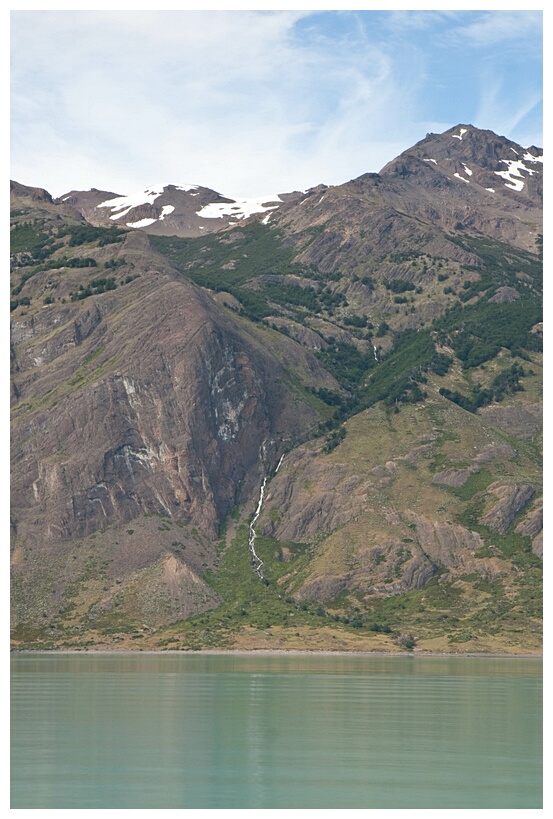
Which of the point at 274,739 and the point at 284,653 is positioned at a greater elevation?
the point at 274,739

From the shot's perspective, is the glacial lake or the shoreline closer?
the glacial lake

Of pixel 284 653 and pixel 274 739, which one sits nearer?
pixel 274 739

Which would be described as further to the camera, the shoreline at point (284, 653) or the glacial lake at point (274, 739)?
the shoreline at point (284, 653)

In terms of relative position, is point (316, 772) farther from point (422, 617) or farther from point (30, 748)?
point (422, 617)

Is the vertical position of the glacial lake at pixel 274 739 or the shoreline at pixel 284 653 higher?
the glacial lake at pixel 274 739

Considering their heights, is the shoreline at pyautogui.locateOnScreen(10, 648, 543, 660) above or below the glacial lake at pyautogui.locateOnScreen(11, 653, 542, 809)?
below

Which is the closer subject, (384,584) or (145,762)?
(145,762)
